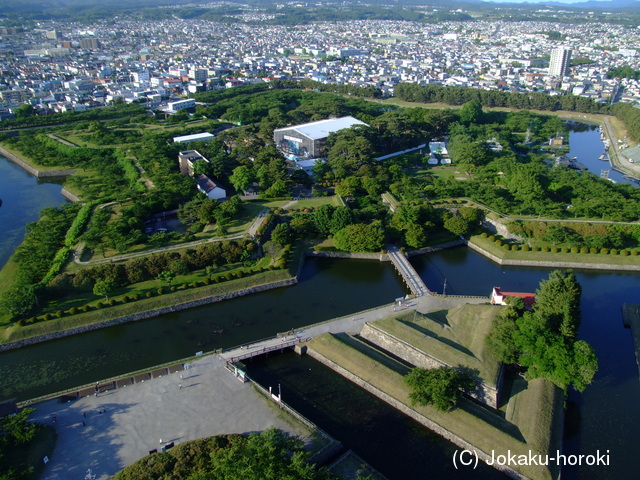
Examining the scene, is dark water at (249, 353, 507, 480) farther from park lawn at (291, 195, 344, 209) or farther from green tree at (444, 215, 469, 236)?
park lawn at (291, 195, 344, 209)

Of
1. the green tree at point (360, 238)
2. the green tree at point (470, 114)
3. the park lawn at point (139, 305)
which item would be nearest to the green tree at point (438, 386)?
the park lawn at point (139, 305)

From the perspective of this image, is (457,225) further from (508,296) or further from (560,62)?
(560,62)

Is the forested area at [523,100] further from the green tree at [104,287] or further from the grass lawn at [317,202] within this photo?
the green tree at [104,287]

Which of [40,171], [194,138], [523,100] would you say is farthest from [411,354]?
[523,100]

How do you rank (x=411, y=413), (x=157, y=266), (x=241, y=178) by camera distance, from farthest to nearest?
(x=241, y=178) < (x=157, y=266) < (x=411, y=413)

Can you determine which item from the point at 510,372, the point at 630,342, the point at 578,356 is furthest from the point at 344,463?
the point at 630,342
